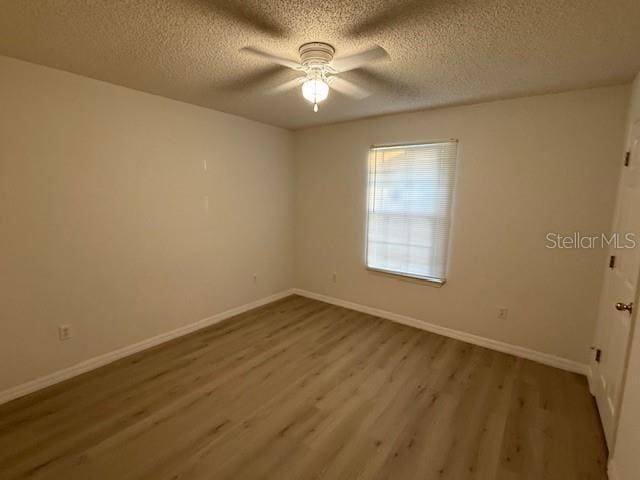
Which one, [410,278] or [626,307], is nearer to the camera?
[626,307]

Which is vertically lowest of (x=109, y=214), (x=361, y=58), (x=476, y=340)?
(x=476, y=340)

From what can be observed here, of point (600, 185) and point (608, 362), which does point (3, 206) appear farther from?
point (600, 185)

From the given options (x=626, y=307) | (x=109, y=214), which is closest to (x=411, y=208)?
(x=626, y=307)

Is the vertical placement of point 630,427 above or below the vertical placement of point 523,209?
below

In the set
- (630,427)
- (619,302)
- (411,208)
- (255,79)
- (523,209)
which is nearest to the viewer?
(630,427)

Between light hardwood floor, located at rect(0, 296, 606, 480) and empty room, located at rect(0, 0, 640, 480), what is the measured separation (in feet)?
0.06

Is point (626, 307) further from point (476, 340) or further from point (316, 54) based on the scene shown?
point (316, 54)

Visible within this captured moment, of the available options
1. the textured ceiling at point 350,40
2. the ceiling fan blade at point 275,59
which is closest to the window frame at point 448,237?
the textured ceiling at point 350,40

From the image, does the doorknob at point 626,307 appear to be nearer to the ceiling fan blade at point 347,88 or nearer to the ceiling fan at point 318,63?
the ceiling fan at point 318,63

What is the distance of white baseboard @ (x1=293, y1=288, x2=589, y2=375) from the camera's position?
2.75m

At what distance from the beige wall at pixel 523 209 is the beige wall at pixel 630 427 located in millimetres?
1194

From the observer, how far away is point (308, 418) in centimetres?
211

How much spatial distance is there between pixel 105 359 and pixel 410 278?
312 cm

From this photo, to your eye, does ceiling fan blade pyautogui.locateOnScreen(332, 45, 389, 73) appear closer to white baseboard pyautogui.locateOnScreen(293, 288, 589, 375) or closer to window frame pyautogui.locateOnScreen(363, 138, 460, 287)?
window frame pyautogui.locateOnScreen(363, 138, 460, 287)
